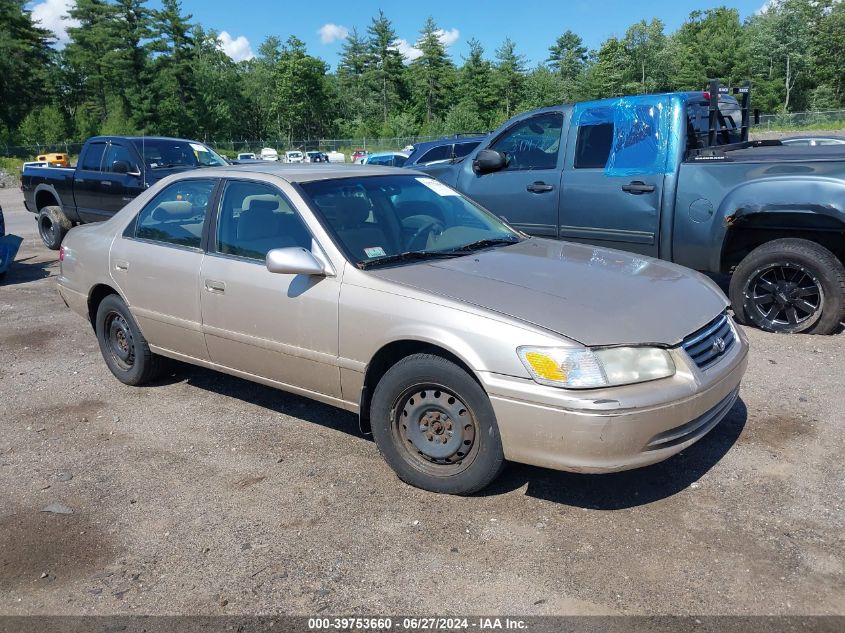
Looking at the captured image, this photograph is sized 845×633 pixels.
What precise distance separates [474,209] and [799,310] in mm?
3199

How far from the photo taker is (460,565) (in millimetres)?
3055

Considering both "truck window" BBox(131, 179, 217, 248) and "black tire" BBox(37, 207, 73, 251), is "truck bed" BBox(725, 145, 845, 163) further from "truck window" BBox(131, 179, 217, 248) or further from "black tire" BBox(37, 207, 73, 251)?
"black tire" BBox(37, 207, 73, 251)

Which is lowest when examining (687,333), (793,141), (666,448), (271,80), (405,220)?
(666,448)

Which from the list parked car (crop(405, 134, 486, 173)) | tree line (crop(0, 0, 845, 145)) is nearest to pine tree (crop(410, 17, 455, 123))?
tree line (crop(0, 0, 845, 145))

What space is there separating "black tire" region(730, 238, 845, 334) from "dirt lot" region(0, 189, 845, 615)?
1078mm

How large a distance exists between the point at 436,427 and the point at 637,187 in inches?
154

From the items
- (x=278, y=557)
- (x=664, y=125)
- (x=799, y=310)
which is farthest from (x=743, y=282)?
(x=278, y=557)

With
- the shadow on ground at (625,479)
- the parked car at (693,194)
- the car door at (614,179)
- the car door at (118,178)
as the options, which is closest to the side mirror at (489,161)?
the parked car at (693,194)

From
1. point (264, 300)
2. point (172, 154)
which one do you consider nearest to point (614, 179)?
point (264, 300)

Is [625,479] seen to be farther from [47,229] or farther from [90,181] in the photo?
[47,229]

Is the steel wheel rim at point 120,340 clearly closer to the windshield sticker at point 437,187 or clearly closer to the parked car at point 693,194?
the windshield sticker at point 437,187

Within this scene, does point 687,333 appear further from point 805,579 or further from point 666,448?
point 805,579

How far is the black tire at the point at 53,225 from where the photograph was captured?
39.1ft

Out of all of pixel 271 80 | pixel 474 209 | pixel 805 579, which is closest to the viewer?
pixel 805 579
